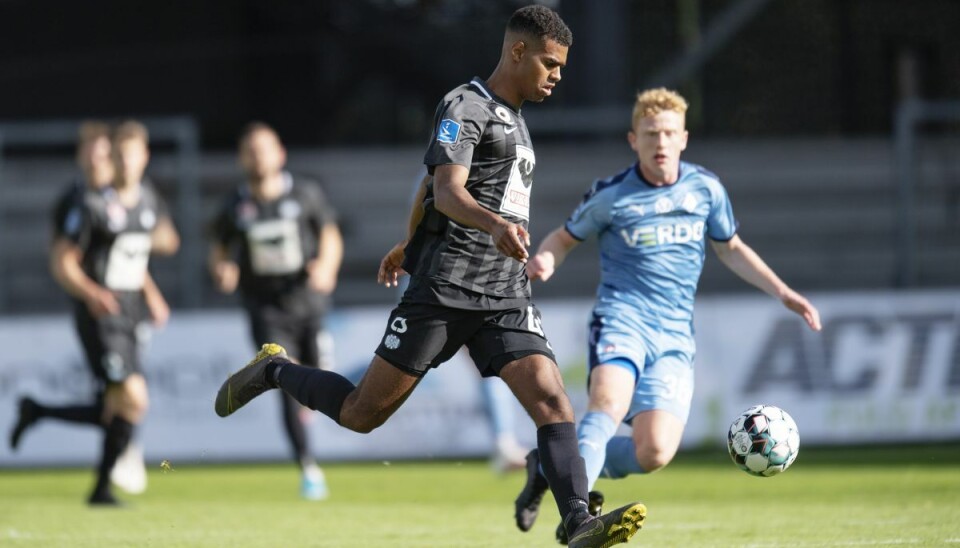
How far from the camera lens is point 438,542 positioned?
25.2ft

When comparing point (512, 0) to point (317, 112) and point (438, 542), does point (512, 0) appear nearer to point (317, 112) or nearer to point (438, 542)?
point (317, 112)

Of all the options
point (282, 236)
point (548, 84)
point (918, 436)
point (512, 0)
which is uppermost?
point (512, 0)

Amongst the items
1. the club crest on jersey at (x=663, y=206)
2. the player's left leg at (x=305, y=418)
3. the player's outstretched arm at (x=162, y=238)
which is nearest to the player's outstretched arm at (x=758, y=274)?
the club crest on jersey at (x=663, y=206)

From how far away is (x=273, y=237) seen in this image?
11.2m

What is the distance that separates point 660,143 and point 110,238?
4.72 meters

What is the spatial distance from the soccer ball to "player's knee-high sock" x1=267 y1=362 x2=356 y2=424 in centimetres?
190

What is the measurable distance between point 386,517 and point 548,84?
143 inches

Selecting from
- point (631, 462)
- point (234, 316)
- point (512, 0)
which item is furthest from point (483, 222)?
point (512, 0)

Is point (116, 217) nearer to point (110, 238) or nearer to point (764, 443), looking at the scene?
point (110, 238)

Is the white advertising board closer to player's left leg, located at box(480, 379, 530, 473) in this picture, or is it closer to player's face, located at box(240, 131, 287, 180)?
player's left leg, located at box(480, 379, 530, 473)

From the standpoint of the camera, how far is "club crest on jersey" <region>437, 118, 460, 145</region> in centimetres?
611

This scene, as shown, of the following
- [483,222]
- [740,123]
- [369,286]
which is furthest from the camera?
[740,123]

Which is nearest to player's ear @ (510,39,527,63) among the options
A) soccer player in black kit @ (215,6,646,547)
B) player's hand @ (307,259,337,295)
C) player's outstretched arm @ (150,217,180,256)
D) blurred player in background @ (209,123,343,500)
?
soccer player in black kit @ (215,6,646,547)

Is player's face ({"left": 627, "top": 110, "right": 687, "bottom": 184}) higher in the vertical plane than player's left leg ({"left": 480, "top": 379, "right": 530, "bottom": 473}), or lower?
higher
